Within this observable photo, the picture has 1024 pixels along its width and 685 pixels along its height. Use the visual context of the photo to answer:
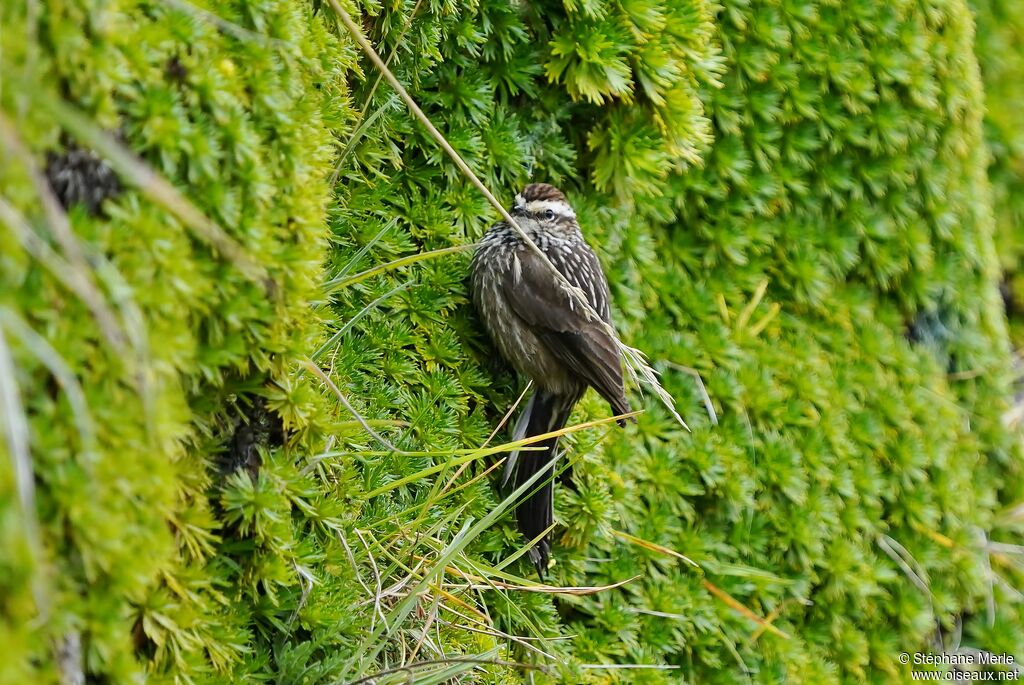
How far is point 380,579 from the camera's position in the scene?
10.5ft

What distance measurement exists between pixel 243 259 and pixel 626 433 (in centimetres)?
252

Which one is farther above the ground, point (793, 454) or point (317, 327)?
point (317, 327)

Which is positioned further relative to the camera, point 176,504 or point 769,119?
point 769,119

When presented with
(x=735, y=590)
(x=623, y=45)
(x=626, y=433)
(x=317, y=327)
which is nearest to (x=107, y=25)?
(x=317, y=327)

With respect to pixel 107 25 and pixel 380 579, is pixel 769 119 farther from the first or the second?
pixel 107 25

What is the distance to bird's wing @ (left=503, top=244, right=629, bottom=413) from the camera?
422cm

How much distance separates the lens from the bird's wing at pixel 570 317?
4.22 metres

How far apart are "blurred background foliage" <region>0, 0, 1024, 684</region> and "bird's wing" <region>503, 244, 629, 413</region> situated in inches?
8.6

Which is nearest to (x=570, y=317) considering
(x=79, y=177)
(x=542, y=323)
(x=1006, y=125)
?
(x=542, y=323)

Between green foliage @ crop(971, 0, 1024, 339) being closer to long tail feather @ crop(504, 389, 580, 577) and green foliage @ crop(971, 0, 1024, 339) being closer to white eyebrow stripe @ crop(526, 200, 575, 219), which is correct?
white eyebrow stripe @ crop(526, 200, 575, 219)

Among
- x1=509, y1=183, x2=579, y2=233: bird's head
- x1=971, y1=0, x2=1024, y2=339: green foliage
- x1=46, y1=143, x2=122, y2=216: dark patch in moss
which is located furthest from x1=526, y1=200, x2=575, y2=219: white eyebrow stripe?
x1=971, y1=0, x2=1024, y2=339: green foliage

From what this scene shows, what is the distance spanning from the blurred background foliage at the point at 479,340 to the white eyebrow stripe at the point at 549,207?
17cm

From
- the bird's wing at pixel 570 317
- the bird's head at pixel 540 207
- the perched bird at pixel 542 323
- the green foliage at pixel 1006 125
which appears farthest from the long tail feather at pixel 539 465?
the green foliage at pixel 1006 125

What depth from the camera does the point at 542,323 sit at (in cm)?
434
